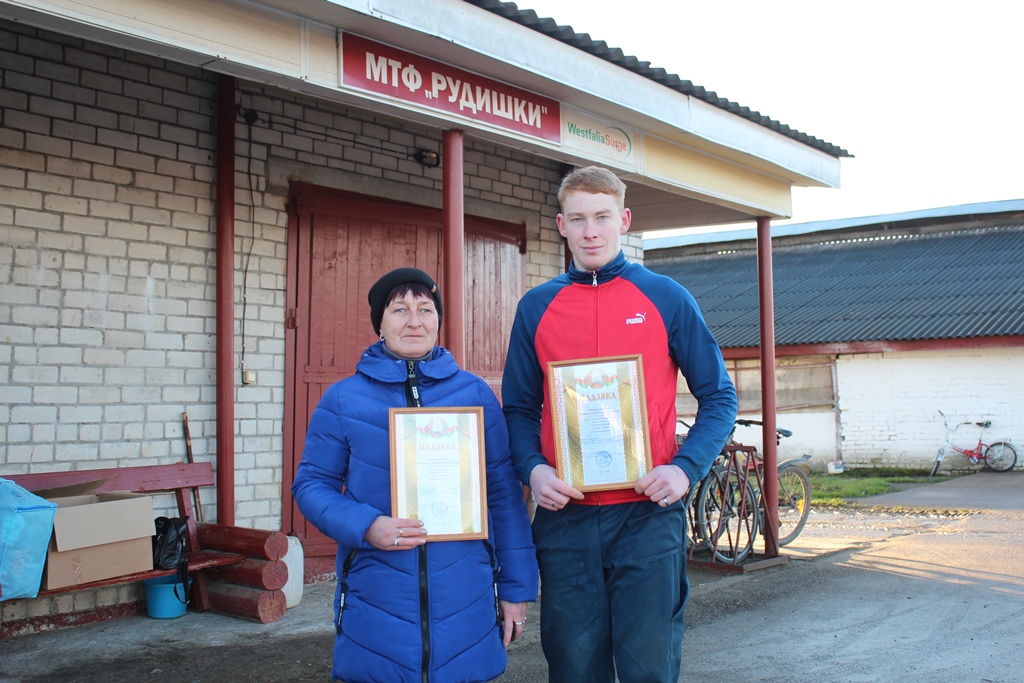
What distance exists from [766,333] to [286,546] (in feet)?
16.5

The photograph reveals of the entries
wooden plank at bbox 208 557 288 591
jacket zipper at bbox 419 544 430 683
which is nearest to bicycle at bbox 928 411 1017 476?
wooden plank at bbox 208 557 288 591

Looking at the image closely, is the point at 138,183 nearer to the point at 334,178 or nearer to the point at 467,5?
the point at 334,178

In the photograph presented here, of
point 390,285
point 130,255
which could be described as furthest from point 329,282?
point 390,285

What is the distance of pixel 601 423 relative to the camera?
2.80 m

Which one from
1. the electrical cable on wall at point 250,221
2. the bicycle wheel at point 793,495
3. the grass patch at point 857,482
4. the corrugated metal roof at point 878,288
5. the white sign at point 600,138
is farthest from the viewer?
the corrugated metal roof at point 878,288

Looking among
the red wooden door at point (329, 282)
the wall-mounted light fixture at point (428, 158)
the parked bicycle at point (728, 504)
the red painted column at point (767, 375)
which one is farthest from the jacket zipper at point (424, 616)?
the red painted column at point (767, 375)

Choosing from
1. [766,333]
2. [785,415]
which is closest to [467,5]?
[766,333]

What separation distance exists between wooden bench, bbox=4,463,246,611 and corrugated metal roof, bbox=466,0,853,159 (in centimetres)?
355

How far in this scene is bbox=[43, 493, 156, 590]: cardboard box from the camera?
198 inches

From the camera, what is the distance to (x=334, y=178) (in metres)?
7.34

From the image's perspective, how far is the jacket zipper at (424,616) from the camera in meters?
2.66

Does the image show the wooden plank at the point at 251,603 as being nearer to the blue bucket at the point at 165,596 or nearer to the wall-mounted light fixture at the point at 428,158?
the blue bucket at the point at 165,596

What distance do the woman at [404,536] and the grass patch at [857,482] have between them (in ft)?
39.2

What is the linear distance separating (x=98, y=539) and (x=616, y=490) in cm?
359
